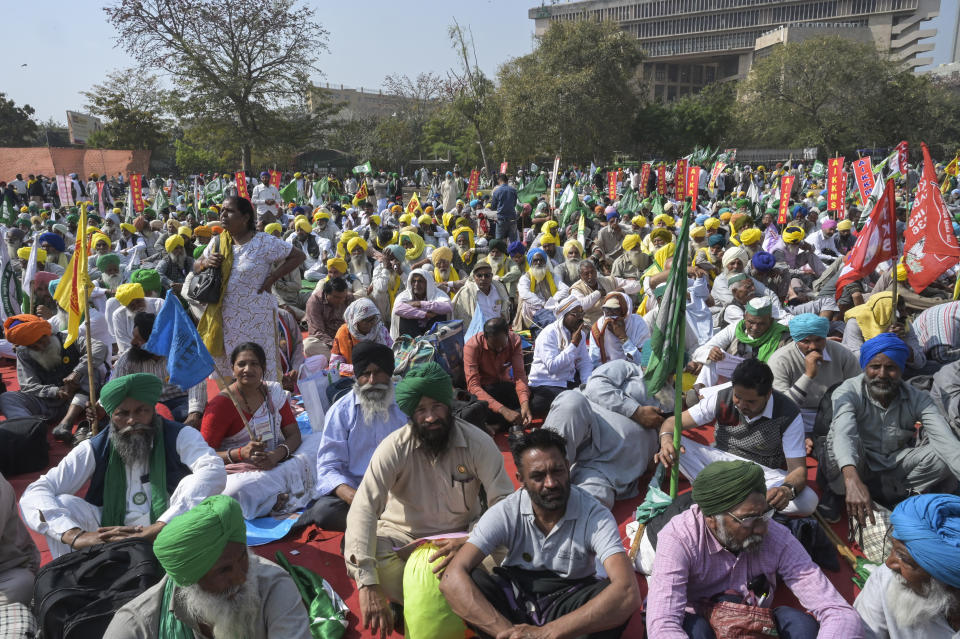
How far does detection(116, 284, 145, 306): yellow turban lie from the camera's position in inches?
221

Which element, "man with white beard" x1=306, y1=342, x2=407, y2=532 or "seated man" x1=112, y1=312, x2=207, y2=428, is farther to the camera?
"seated man" x1=112, y1=312, x2=207, y2=428

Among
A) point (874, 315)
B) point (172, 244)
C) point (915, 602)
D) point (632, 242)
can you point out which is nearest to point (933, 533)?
point (915, 602)

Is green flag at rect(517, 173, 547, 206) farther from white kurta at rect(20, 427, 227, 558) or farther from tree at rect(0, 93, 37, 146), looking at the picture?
tree at rect(0, 93, 37, 146)

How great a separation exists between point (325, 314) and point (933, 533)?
18.2 feet

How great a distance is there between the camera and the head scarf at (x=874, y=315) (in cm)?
552

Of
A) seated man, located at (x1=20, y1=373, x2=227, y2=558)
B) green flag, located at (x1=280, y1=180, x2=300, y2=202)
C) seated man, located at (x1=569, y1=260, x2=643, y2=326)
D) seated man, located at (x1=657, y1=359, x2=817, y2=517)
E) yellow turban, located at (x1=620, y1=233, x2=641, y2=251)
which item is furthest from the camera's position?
green flag, located at (x1=280, y1=180, x2=300, y2=202)

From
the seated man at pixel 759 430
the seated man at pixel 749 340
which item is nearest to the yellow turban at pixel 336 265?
the seated man at pixel 749 340

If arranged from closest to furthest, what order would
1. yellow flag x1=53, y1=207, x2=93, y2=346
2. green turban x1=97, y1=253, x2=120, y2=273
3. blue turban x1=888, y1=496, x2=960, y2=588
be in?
blue turban x1=888, y1=496, x2=960, y2=588 < yellow flag x1=53, y1=207, x2=93, y2=346 < green turban x1=97, y1=253, x2=120, y2=273

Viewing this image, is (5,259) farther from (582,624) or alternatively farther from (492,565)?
(582,624)

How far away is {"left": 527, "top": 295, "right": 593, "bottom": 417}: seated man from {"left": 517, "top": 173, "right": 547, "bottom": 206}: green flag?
11.0 metres

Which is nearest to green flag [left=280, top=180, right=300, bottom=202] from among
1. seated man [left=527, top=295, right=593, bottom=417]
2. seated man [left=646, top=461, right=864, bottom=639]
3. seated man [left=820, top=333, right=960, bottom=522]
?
seated man [left=527, top=295, right=593, bottom=417]

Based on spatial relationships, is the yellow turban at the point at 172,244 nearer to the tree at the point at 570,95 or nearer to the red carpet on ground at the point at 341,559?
the red carpet on ground at the point at 341,559

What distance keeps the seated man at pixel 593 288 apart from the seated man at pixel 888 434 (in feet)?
8.03

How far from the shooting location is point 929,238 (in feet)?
18.6
